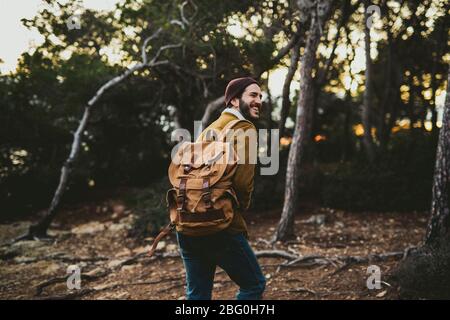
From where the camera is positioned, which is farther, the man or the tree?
the tree

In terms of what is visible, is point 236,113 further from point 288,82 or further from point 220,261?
point 288,82

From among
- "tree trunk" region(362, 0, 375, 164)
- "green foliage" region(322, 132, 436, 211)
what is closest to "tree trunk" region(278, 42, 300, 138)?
"green foliage" region(322, 132, 436, 211)

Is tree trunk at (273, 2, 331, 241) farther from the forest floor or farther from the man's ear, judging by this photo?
the man's ear

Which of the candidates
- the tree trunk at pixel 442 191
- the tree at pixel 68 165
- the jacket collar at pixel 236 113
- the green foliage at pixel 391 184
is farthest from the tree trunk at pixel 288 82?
the jacket collar at pixel 236 113

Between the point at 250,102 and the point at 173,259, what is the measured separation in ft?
15.2

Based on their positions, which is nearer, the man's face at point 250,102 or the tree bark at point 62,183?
the man's face at point 250,102

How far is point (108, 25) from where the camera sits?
10297 mm

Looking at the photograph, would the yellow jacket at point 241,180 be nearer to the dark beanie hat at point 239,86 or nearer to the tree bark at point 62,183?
the dark beanie hat at point 239,86

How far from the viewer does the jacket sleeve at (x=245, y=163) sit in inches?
97.7

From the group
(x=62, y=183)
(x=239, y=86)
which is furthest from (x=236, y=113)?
(x=62, y=183)

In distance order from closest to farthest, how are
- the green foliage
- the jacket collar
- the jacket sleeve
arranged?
the jacket sleeve < the jacket collar < the green foliage

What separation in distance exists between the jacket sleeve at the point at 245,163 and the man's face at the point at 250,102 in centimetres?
23

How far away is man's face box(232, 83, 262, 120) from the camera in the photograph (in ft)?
Result: 9.23

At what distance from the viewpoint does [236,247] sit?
2.59 m
